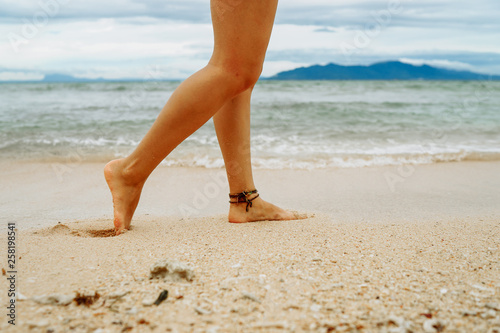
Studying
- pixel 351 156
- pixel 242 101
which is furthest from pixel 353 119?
pixel 242 101

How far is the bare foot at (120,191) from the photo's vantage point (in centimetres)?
178

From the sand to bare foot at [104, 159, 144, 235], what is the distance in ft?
0.25

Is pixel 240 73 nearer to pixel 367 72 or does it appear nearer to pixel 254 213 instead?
pixel 254 213

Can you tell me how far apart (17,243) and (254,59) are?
1.16 m

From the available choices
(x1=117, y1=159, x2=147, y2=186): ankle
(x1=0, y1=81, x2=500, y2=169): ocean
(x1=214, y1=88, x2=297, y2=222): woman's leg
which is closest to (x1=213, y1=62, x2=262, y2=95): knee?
(x1=214, y1=88, x2=297, y2=222): woman's leg

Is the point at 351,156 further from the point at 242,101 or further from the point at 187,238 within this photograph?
the point at 187,238

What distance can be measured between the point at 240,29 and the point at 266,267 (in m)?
0.87

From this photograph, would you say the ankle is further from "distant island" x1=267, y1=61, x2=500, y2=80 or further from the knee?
"distant island" x1=267, y1=61, x2=500, y2=80

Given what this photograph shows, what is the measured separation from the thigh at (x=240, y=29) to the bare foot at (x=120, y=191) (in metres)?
0.62

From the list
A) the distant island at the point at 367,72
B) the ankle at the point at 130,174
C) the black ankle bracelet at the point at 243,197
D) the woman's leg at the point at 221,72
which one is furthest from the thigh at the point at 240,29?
the distant island at the point at 367,72

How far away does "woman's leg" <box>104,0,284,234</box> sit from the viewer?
1.56 meters

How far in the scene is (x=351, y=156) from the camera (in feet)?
13.8

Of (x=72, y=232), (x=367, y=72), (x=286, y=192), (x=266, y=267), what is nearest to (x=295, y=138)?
(x=286, y=192)

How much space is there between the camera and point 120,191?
5.84 ft
